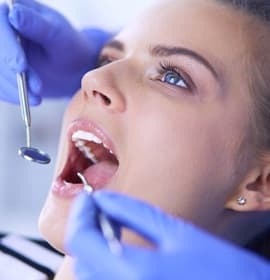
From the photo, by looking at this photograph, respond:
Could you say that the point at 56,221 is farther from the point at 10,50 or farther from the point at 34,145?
the point at 34,145

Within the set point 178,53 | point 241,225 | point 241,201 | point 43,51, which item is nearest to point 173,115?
point 178,53

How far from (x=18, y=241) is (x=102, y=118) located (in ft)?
2.20

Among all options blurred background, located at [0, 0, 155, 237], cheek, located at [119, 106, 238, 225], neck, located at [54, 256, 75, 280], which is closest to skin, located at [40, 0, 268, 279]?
cheek, located at [119, 106, 238, 225]

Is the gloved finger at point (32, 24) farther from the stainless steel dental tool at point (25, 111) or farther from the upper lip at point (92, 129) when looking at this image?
the upper lip at point (92, 129)

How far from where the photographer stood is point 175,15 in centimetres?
118

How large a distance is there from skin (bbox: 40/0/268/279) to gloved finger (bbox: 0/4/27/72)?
0.18m

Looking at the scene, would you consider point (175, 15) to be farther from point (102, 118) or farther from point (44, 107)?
point (44, 107)

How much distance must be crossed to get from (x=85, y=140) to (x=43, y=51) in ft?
1.26

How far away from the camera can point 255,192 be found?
1.20 metres

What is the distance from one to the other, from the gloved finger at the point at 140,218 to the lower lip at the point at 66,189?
0.34 metres

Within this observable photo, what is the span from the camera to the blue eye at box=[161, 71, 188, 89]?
46.0 inches

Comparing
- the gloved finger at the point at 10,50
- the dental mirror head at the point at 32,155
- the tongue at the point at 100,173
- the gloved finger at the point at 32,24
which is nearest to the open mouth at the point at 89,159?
the tongue at the point at 100,173

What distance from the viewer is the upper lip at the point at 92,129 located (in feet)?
3.70

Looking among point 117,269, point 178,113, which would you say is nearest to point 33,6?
point 178,113
